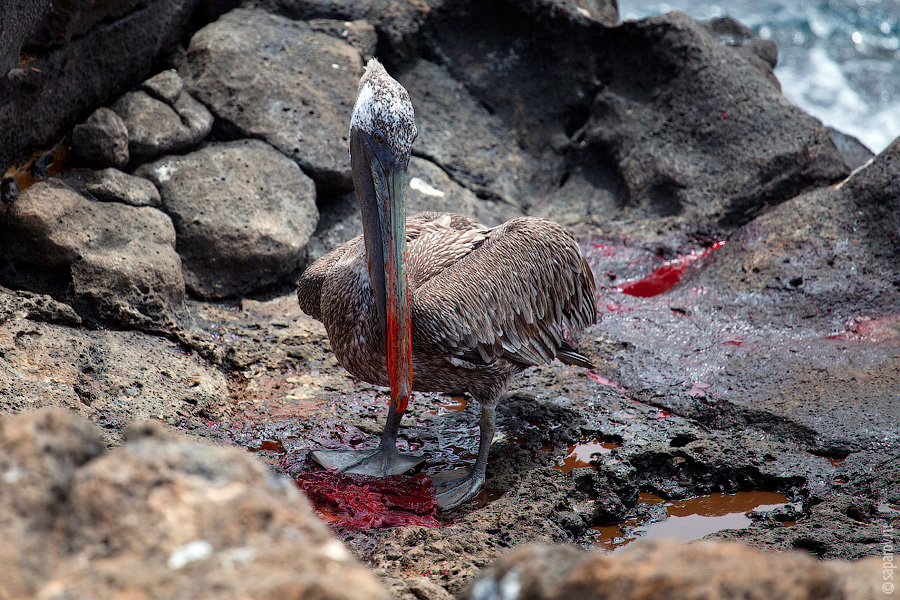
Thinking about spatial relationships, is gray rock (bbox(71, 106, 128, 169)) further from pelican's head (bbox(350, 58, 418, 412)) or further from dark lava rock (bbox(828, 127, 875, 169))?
dark lava rock (bbox(828, 127, 875, 169))

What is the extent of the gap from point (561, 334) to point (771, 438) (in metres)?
1.40

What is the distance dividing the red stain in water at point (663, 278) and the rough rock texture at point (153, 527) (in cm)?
545

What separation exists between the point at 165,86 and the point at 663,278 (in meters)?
4.59

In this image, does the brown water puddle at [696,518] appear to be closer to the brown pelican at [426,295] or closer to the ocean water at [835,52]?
the brown pelican at [426,295]

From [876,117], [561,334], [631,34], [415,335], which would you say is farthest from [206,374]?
[876,117]

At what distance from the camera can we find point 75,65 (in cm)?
544

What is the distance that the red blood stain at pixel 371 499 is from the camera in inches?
150

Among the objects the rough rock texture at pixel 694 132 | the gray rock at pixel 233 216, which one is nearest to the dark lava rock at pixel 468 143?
the rough rock texture at pixel 694 132

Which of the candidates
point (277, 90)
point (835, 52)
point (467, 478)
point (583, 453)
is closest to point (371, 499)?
point (467, 478)

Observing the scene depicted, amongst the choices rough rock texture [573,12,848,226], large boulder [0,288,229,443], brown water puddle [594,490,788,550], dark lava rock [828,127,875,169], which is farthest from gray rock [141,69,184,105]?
dark lava rock [828,127,875,169]

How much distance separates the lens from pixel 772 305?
5949 millimetres

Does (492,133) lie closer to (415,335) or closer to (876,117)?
(415,335)

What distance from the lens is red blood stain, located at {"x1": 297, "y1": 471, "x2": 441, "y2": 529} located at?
380 centimetres

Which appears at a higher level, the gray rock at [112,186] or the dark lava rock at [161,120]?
the dark lava rock at [161,120]
